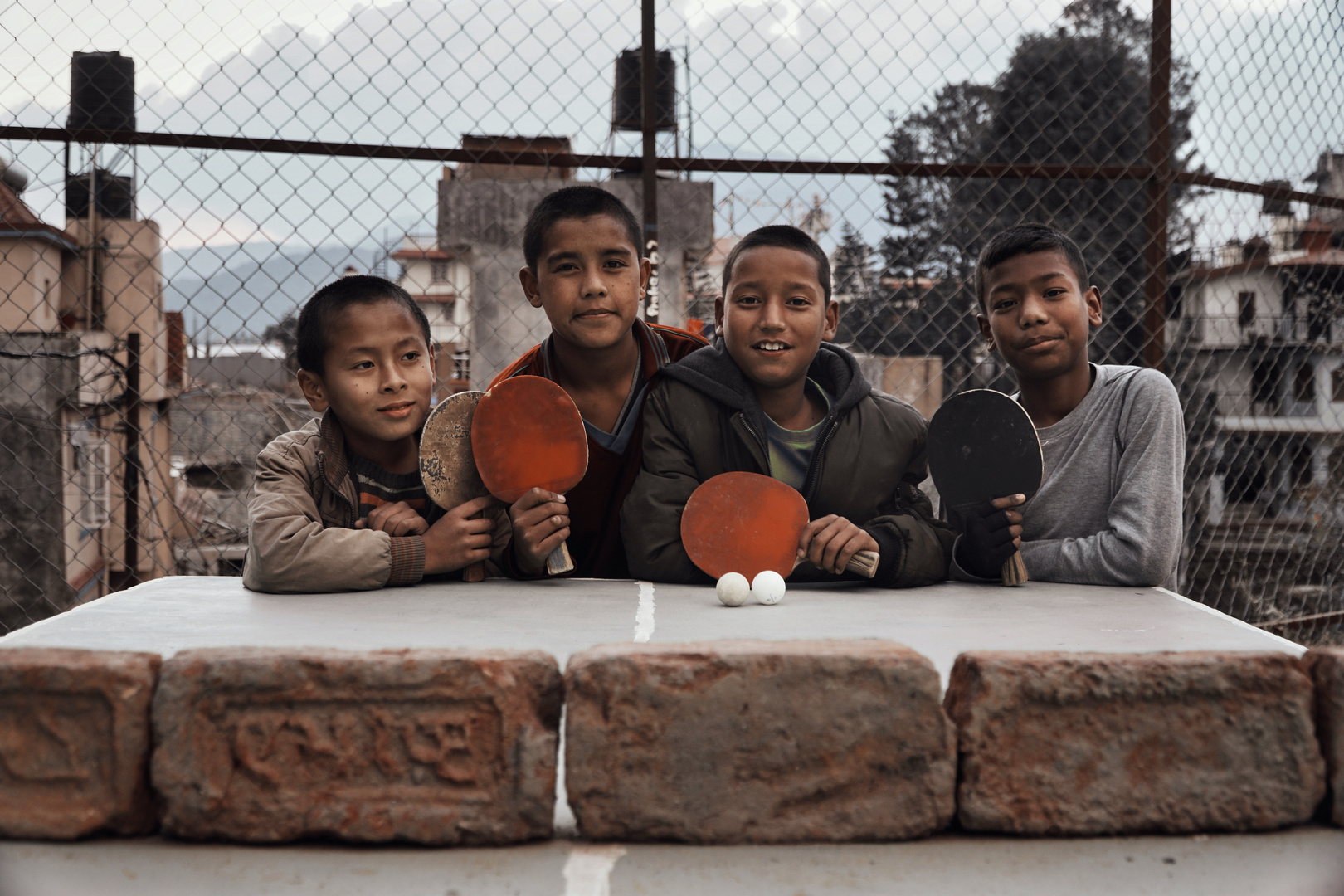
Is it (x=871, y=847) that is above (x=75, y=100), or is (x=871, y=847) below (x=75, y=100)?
below

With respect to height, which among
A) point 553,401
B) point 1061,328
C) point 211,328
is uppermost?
point 211,328

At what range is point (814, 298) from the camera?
2205mm

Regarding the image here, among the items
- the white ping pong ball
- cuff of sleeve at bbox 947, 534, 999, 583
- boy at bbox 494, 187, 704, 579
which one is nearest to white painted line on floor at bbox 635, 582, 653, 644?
the white ping pong ball

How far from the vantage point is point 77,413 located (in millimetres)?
5785

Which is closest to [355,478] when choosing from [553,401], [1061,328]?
[553,401]

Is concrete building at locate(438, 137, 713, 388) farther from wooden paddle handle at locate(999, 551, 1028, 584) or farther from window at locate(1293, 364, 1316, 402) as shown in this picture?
window at locate(1293, 364, 1316, 402)

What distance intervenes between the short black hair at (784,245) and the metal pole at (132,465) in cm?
237

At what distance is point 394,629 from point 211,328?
251 centimetres

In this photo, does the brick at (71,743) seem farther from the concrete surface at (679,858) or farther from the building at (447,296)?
the building at (447,296)

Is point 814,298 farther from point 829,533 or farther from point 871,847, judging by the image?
point 871,847

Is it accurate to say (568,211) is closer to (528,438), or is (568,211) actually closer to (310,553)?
(528,438)

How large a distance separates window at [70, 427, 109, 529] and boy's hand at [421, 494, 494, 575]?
A: 12.7ft

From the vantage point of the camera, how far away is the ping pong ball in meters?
1.87

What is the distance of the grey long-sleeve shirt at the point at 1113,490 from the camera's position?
2.08 m
